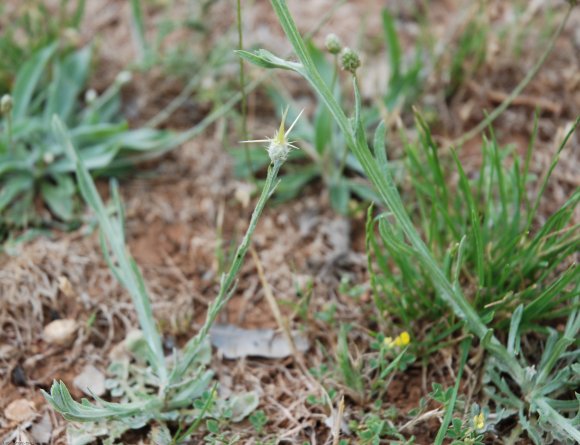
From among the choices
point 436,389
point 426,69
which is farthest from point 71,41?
point 436,389

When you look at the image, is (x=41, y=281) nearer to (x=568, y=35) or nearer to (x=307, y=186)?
(x=307, y=186)

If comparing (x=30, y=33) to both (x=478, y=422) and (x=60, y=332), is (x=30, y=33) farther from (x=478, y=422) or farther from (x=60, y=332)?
(x=478, y=422)

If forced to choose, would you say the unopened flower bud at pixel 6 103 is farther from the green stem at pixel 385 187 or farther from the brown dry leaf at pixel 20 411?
the green stem at pixel 385 187

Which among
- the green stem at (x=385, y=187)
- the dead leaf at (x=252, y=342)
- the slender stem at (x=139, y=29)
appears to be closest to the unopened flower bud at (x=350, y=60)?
the green stem at (x=385, y=187)

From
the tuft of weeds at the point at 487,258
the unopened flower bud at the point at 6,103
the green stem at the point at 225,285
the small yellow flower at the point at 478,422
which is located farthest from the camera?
the unopened flower bud at the point at 6,103

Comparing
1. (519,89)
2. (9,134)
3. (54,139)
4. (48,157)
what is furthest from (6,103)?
(519,89)

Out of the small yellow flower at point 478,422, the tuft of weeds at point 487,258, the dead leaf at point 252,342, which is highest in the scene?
the tuft of weeds at point 487,258
